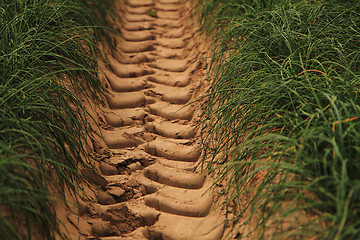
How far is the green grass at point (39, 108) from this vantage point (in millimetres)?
2002

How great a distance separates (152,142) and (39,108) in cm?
95

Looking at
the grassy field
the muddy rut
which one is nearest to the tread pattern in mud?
the muddy rut

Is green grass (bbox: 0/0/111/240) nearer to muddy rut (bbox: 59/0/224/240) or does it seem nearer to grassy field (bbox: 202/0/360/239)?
muddy rut (bbox: 59/0/224/240)

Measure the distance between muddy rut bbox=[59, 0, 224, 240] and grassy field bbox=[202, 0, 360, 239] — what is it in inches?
8.5

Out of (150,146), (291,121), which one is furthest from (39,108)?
(291,121)

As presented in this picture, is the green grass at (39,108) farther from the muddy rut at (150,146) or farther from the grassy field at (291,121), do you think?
the grassy field at (291,121)

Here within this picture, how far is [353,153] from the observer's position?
6.59ft

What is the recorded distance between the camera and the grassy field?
192cm

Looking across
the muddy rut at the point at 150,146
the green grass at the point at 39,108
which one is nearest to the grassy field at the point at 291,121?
the muddy rut at the point at 150,146

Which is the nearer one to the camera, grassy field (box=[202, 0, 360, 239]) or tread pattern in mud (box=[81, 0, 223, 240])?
grassy field (box=[202, 0, 360, 239])

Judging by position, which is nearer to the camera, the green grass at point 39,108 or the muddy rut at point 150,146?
the green grass at point 39,108

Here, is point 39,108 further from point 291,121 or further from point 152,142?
point 291,121

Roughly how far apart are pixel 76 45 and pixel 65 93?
1.90ft

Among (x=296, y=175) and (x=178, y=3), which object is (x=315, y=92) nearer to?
(x=296, y=175)
